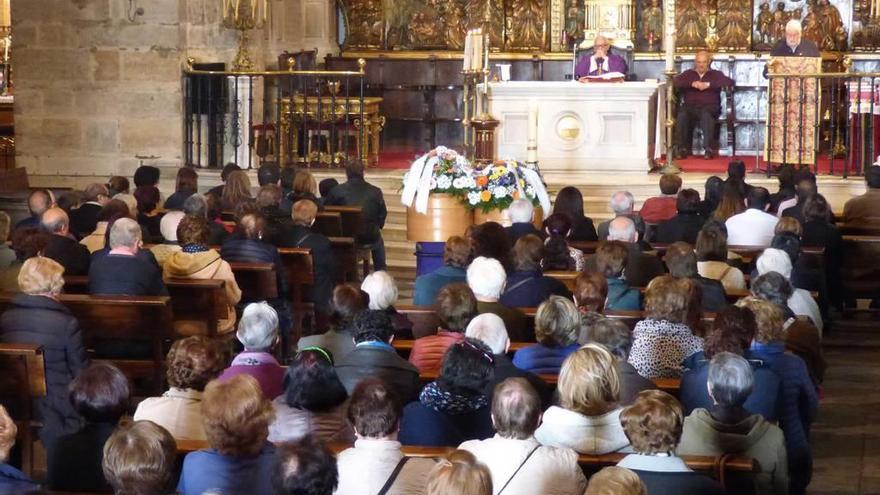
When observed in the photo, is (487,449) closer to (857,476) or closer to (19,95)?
(857,476)

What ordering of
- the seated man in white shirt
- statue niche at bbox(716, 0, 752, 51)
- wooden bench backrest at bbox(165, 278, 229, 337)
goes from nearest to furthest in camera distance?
wooden bench backrest at bbox(165, 278, 229, 337) → the seated man in white shirt → statue niche at bbox(716, 0, 752, 51)

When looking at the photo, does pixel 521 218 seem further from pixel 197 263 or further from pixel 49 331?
pixel 49 331

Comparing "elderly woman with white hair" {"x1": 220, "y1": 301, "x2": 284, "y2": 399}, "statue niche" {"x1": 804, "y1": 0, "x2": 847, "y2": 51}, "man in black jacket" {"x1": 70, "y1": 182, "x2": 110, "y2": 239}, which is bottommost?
"elderly woman with white hair" {"x1": 220, "y1": 301, "x2": 284, "y2": 399}

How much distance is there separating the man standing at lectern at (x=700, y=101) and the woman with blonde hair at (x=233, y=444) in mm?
13550

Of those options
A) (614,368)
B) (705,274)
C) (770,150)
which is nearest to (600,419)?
(614,368)

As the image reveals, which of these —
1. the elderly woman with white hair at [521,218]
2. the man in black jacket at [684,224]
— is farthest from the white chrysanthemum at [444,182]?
the man in black jacket at [684,224]

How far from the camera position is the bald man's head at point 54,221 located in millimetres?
9719

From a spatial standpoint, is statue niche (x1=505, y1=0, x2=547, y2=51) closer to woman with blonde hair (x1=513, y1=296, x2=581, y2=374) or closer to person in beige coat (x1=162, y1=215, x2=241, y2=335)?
person in beige coat (x1=162, y1=215, x2=241, y2=335)

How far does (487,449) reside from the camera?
5.34 meters

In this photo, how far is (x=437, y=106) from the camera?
779 inches

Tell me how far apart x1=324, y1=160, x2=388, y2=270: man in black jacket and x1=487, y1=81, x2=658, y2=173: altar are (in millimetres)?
2875

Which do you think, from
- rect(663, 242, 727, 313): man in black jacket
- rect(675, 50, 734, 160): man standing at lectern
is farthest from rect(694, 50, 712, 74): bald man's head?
rect(663, 242, 727, 313): man in black jacket

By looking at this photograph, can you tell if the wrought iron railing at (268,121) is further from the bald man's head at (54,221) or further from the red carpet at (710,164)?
the bald man's head at (54,221)

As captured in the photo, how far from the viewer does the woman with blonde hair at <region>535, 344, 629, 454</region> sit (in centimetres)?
580
